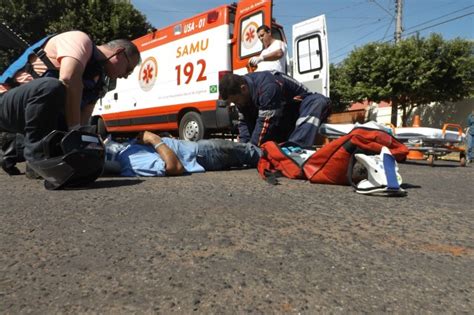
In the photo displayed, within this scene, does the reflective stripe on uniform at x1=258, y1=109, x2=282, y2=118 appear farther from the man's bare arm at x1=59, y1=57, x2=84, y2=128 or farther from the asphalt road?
the man's bare arm at x1=59, y1=57, x2=84, y2=128

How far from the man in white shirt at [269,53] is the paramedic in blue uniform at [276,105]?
919mm

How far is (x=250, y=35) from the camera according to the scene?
19.7 ft

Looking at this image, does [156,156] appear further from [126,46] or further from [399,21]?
[399,21]

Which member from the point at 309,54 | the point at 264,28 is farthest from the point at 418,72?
the point at 264,28

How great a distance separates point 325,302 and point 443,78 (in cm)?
2153

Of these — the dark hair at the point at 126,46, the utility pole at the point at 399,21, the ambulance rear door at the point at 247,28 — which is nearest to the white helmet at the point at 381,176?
the dark hair at the point at 126,46

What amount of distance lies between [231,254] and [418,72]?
20.6 meters

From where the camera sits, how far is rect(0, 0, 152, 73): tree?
15.0 meters

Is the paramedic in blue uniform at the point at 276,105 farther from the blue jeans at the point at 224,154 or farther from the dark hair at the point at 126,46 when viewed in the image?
the dark hair at the point at 126,46

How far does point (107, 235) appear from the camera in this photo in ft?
5.46

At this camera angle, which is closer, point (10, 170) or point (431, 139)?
point (10, 170)

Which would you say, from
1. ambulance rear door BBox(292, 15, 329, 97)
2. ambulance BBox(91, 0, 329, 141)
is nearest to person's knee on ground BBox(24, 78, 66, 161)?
ambulance BBox(91, 0, 329, 141)

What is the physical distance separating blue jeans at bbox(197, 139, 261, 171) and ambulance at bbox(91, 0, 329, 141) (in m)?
1.95

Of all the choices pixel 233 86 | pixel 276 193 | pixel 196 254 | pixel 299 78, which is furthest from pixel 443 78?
pixel 196 254
